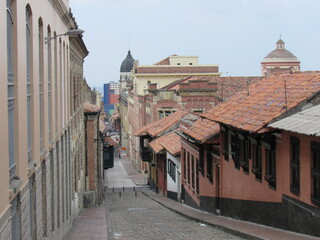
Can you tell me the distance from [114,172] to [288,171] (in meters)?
52.4

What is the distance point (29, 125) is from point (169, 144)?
22656 millimetres

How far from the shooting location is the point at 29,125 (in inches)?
388

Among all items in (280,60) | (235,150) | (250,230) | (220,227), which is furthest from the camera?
(280,60)

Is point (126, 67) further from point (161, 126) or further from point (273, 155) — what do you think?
point (273, 155)

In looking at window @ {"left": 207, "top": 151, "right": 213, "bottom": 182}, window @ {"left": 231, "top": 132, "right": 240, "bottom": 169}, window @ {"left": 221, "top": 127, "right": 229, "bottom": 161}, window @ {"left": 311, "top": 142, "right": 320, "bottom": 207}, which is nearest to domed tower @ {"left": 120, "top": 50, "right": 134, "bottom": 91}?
window @ {"left": 207, "top": 151, "right": 213, "bottom": 182}

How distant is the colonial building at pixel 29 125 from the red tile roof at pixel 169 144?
14565 millimetres

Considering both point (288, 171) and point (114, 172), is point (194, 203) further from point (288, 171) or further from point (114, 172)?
point (114, 172)

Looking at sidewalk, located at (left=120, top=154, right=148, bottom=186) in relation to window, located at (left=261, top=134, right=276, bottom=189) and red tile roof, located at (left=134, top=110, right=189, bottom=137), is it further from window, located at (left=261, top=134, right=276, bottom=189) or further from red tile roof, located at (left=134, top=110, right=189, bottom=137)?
window, located at (left=261, top=134, right=276, bottom=189)

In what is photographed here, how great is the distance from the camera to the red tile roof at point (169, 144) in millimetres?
29984

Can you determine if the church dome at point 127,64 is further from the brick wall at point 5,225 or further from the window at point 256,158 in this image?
the brick wall at point 5,225

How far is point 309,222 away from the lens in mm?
11070

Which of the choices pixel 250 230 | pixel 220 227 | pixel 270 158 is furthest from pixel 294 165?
pixel 220 227

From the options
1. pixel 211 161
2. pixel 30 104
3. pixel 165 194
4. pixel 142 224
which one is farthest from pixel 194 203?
pixel 30 104

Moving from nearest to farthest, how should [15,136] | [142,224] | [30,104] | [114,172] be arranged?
[15,136] < [30,104] < [142,224] < [114,172]
